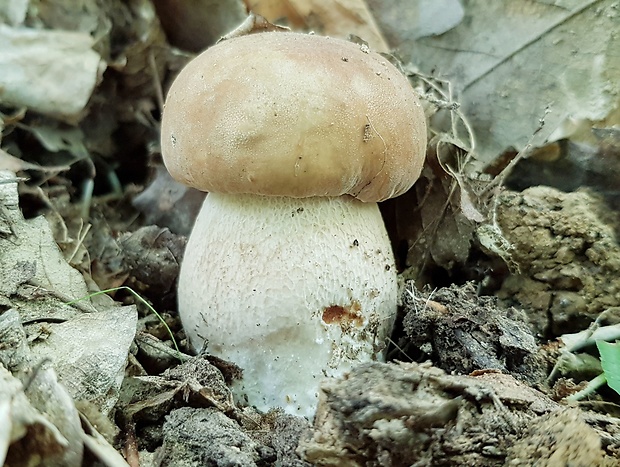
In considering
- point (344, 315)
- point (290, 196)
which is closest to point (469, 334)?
point (344, 315)

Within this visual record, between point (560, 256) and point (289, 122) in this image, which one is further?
point (560, 256)

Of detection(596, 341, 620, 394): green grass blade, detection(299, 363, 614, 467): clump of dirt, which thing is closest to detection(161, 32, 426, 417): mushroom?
detection(299, 363, 614, 467): clump of dirt

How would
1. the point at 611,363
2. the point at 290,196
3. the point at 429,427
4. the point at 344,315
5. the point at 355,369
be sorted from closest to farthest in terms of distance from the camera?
the point at 429,427 < the point at 355,369 < the point at 611,363 < the point at 290,196 < the point at 344,315

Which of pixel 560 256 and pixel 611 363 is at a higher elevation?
pixel 611 363

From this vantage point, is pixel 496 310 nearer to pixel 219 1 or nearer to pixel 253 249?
pixel 253 249

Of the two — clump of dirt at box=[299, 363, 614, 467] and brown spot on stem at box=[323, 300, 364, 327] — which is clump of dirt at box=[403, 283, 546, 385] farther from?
clump of dirt at box=[299, 363, 614, 467]

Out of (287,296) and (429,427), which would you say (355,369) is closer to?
(429,427)
